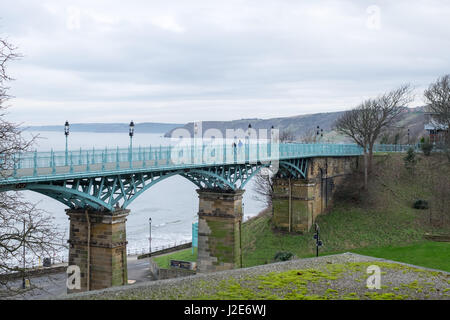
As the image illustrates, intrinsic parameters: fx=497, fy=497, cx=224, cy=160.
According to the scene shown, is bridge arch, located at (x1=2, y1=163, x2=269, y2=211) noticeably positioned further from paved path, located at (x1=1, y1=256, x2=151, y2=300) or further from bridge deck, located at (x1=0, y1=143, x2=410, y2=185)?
paved path, located at (x1=1, y1=256, x2=151, y2=300)

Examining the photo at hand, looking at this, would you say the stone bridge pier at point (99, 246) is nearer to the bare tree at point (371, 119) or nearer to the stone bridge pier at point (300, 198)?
the stone bridge pier at point (300, 198)

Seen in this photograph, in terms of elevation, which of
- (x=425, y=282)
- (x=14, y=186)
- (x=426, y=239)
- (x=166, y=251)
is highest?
(x=14, y=186)

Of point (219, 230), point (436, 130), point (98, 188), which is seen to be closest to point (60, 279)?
point (219, 230)

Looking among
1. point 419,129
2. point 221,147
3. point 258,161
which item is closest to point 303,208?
point 258,161

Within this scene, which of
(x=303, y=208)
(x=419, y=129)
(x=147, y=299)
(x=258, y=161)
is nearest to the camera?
(x=147, y=299)

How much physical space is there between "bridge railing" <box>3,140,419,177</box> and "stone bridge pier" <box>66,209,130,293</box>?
8.15 feet

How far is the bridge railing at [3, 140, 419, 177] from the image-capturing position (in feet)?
66.5

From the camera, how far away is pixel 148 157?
26.4 metres

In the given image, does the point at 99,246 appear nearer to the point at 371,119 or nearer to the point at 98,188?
the point at 98,188

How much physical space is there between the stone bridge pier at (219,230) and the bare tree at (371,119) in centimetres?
2099

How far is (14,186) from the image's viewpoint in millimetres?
18719
